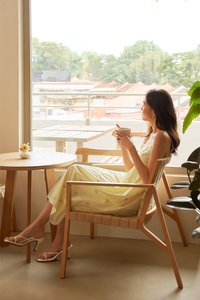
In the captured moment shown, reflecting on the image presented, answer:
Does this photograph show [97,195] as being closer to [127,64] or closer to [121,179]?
[121,179]

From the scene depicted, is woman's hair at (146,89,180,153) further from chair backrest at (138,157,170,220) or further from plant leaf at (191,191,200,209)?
plant leaf at (191,191,200,209)

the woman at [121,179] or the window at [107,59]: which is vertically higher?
the window at [107,59]

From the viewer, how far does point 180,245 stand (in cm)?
359

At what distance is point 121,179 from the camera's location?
332 cm

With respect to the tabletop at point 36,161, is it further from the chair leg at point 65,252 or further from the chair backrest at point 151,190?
the chair backrest at point 151,190

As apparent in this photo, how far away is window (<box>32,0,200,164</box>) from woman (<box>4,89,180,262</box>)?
0.60m

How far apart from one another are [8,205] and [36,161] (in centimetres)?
43

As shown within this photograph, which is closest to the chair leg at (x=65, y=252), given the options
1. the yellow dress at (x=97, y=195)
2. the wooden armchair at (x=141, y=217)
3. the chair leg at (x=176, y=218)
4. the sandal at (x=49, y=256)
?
the wooden armchair at (x=141, y=217)

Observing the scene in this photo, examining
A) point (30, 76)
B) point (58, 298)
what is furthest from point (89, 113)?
point (58, 298)

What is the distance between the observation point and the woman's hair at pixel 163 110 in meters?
3.11

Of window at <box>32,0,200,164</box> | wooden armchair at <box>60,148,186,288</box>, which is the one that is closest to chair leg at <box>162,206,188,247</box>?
window at <box>32,0,200,164</box>

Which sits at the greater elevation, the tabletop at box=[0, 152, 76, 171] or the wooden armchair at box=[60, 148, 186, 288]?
the tabletop at box=[0, 152, 76, 171]

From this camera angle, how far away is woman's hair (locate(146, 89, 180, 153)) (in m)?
3.11

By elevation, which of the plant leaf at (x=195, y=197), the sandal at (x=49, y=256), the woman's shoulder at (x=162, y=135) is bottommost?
the sandal at (x=49, y=256)
